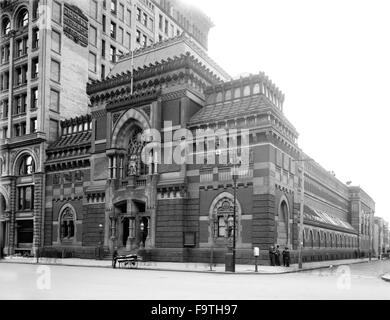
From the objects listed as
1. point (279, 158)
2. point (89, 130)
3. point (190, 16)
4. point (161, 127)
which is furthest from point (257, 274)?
point (190, 16)

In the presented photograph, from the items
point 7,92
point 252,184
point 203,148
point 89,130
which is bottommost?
point 252,184

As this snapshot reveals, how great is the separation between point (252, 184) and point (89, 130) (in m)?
21.0

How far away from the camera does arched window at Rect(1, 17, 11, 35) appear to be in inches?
2327

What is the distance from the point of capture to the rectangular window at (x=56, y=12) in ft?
179

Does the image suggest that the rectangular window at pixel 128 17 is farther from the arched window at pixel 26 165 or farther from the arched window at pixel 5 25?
the arched window at pixel 26 165

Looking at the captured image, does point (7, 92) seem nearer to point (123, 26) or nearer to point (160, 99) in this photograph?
point (123, 26)

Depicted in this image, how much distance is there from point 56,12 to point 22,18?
5559 millimetres

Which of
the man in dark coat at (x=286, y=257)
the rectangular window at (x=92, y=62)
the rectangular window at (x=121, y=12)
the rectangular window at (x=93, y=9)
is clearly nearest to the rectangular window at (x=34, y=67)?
the rectangular window at (x=92, y=62)

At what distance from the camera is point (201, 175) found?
129ft

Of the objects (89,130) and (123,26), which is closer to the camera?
(89,130)

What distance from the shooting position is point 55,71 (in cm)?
5503

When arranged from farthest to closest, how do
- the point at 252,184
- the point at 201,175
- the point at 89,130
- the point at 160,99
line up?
the point at 89,130
the point at 160,99
the point at 201,175
the point at 252,184

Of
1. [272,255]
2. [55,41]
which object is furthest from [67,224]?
[272,255]

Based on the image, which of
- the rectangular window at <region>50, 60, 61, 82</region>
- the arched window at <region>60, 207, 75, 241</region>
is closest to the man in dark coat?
the arched window at <region>60, 207, 75, 241</region>
